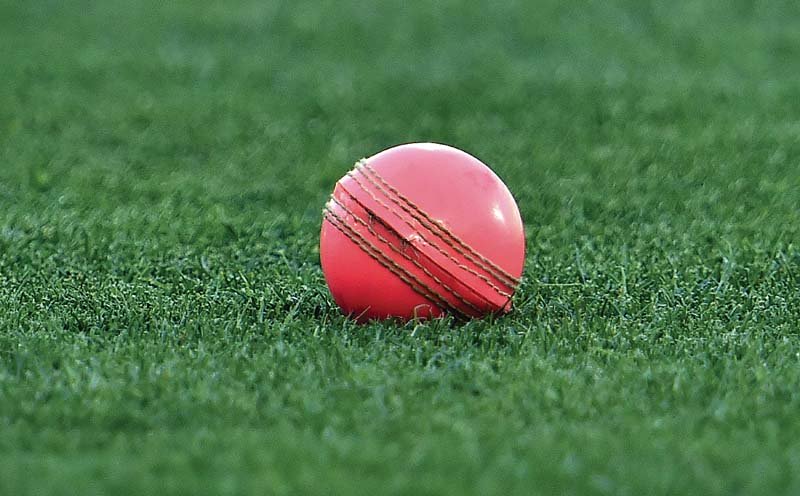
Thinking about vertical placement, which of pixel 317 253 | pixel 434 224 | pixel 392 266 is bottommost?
pixel 317 253

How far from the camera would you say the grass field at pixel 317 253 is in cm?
306

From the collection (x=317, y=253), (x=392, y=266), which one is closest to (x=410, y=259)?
(x=392, y=266)

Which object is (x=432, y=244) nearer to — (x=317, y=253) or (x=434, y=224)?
(x=434, y=224)

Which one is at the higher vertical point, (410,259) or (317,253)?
(410,259)

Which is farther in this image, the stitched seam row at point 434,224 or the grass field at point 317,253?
the stitched seam row at point 434,224

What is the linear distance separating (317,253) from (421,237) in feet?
4.70

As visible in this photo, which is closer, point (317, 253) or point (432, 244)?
point (432, 244)

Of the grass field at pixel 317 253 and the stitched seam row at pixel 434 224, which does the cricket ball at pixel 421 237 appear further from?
the grass field at pixel 317 253

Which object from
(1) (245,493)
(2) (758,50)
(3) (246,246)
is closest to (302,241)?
(3) (246,246)

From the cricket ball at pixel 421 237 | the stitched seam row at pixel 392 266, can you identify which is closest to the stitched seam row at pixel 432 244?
the cricket ball at pixel 421 237

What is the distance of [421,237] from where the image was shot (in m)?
3.90

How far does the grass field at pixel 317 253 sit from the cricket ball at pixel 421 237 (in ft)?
0.36

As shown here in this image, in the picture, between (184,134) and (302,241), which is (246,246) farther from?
(184,134)

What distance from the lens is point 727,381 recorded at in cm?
358
